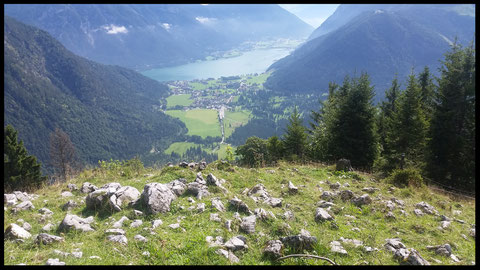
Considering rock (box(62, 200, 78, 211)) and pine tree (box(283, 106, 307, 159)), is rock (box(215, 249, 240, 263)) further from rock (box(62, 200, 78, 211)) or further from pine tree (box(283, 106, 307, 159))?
pine tree (box(283, 106, 307, 159))

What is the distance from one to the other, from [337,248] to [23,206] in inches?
373

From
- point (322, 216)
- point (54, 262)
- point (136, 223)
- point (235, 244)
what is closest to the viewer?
point (54, 262)

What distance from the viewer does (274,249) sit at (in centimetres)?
566

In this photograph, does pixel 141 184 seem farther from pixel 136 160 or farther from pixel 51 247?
pixel 136 160

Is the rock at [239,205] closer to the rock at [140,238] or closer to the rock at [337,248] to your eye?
the rock at [337,248]

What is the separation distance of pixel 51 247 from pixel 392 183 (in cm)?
1414

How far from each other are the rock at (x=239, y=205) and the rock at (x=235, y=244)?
1.62 meters

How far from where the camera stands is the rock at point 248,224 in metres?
6.66

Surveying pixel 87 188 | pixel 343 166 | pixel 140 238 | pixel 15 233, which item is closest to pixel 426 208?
pixel 343 166

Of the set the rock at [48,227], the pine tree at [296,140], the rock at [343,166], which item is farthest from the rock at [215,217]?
the pine tree at [296,140]

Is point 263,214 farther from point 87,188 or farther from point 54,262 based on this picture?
point 87,188

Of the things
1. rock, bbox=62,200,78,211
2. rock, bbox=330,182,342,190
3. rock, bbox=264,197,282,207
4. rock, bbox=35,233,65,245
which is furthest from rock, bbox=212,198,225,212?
rock, bbox=330,182,342,190

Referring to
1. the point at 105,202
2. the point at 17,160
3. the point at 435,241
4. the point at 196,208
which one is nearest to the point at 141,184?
the point at 105,202

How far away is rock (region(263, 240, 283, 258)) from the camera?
220 inches
